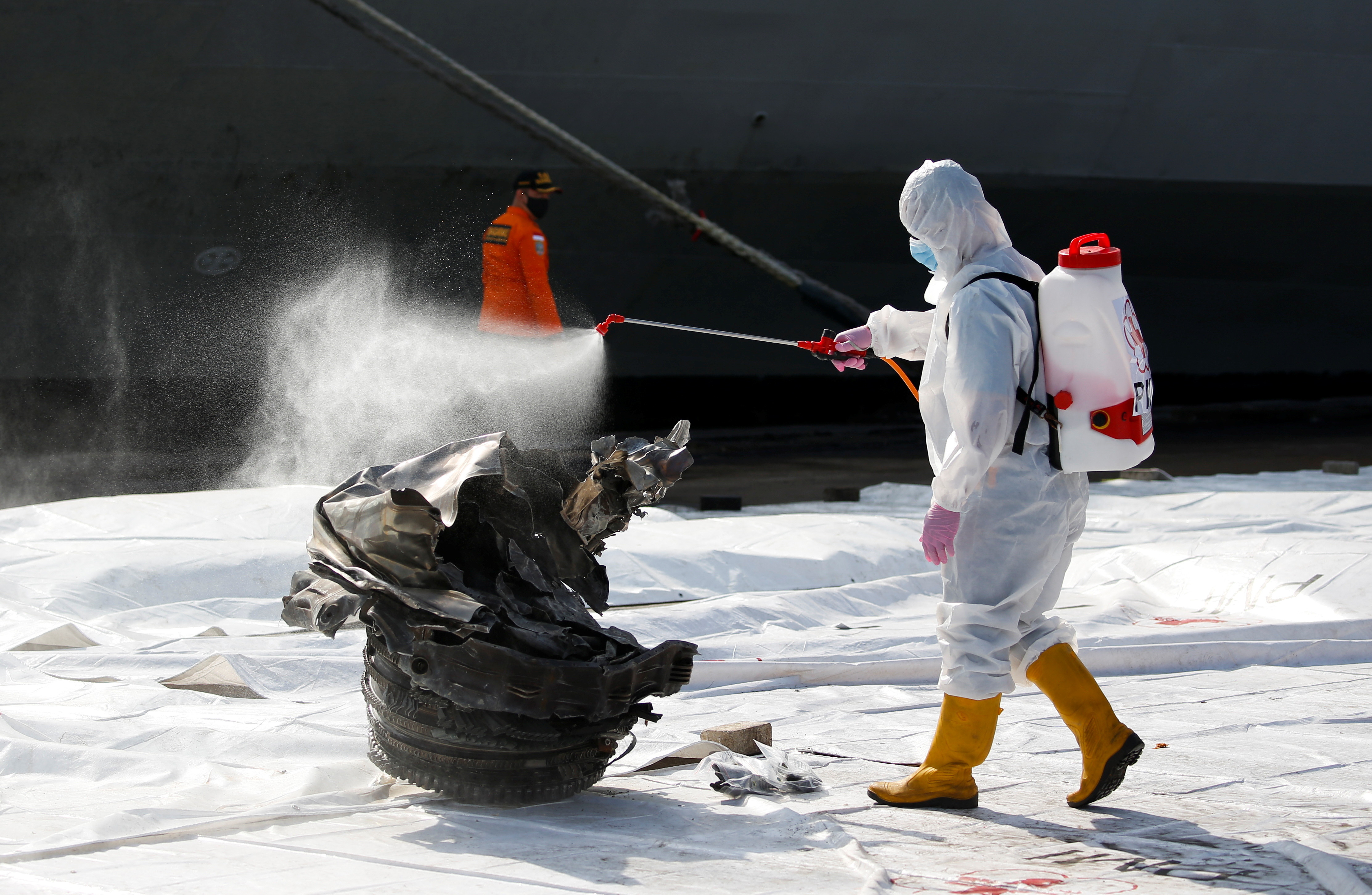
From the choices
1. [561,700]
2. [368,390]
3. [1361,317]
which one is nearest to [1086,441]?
[561,700]

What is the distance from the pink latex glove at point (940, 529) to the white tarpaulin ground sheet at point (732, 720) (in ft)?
1.69

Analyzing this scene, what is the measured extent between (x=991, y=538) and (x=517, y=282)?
460 cm

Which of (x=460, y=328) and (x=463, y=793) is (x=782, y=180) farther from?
(x=463, y=793)

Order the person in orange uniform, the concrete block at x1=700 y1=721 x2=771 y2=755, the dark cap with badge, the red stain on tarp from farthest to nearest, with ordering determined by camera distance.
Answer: the dark cap with badge
the person in orange uniform
the red stain on tarp
the concrete block at x1=700 y1=721 x2=771 y2=755

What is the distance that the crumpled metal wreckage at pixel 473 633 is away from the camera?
2238mm

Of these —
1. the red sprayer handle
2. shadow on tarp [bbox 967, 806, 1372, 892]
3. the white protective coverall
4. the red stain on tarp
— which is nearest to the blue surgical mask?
the white protective coverall

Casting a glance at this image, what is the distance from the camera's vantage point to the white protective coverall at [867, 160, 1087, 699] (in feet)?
8.13

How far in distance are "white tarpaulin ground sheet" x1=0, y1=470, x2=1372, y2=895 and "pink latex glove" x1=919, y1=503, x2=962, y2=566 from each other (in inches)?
20.3

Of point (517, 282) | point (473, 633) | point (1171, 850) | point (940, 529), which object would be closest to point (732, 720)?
point (940, 529)

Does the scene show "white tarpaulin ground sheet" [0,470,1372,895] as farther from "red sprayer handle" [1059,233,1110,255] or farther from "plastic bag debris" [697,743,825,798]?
"red sprayer handle" [1059,233,1110,255]

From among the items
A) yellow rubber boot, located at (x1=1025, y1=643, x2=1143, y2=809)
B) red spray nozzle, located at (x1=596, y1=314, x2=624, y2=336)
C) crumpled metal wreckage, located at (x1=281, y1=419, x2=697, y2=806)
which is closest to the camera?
crumpled metal wreckage, located at (x1=281, y1=419, x2=697, y2=806)

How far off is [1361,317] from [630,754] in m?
11.7

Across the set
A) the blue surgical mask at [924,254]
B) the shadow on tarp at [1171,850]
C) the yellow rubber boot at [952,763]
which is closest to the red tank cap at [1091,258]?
the blue surgical mask at [924,254]

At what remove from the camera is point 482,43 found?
923 cm
